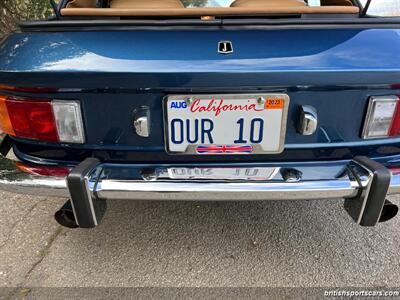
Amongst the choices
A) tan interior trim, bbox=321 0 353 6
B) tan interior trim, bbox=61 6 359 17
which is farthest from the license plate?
tan interior trim, bbox=321 0 353 6

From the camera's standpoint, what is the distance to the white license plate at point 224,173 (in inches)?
61.9

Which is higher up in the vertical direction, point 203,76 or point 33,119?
point 203,76

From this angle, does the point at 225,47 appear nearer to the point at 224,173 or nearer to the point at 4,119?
the point at 224,173

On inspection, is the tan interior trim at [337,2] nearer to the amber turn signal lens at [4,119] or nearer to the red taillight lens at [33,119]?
the red taillight lens at [33,119]

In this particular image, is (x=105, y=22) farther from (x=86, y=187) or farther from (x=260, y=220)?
(x=260, y=220)

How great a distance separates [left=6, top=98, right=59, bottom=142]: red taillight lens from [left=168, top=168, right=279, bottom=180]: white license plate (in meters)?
0.59

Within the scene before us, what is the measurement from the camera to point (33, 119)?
1.62 metres

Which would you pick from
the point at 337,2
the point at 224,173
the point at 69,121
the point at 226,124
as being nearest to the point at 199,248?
the point at 224,173

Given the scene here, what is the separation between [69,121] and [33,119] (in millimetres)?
175

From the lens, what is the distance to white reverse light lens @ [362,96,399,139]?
1.56 m

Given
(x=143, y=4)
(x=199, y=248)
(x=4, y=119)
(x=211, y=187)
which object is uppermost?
(x=143, y=4)

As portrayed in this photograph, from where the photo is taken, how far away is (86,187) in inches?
59.1

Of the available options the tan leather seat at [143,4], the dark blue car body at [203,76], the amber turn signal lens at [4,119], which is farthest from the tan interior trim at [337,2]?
the amber turn signal lens at [4,119]

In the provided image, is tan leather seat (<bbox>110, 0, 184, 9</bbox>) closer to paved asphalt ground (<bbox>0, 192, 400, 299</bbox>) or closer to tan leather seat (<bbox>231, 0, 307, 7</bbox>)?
tan leather seat (<bbox>231, 0, 307, 7</bbox>)
